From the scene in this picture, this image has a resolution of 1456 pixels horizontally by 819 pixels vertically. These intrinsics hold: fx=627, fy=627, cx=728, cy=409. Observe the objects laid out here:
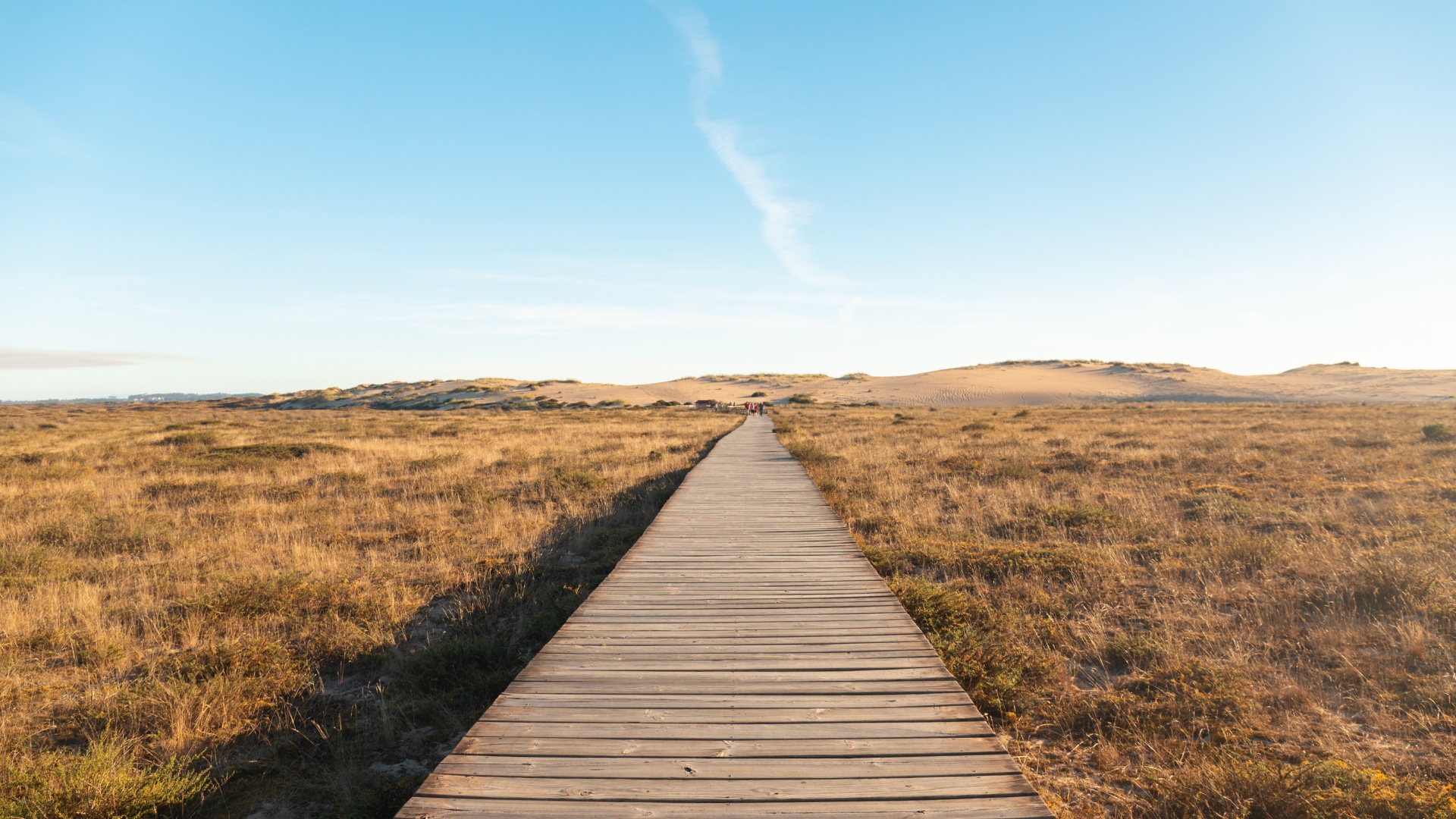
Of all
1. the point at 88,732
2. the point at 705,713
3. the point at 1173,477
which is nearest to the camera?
the point at 705,713

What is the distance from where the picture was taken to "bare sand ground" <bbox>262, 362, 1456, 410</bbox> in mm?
76312

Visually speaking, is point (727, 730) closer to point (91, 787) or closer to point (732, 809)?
point (732, 809)

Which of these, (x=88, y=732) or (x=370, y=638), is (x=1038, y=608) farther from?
(x=88, y=732)

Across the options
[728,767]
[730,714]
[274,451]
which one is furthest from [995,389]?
[728,767]

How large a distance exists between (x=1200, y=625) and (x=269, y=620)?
957 cm

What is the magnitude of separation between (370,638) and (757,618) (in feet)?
13.0

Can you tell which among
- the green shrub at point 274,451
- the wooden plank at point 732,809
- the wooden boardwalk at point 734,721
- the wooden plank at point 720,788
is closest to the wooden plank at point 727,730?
the wooden boardwalk at point 734,721

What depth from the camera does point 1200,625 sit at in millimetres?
6312

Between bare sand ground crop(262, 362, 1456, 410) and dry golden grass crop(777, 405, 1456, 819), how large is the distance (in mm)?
62052

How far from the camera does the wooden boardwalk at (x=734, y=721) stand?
9.20 feet

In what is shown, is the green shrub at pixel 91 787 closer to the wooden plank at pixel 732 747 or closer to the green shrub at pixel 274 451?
the wooden plank at pixel 732 747

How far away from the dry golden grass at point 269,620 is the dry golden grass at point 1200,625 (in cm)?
429

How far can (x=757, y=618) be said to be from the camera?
5.25m

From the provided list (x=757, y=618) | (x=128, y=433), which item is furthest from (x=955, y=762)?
(x=128, y=433)
